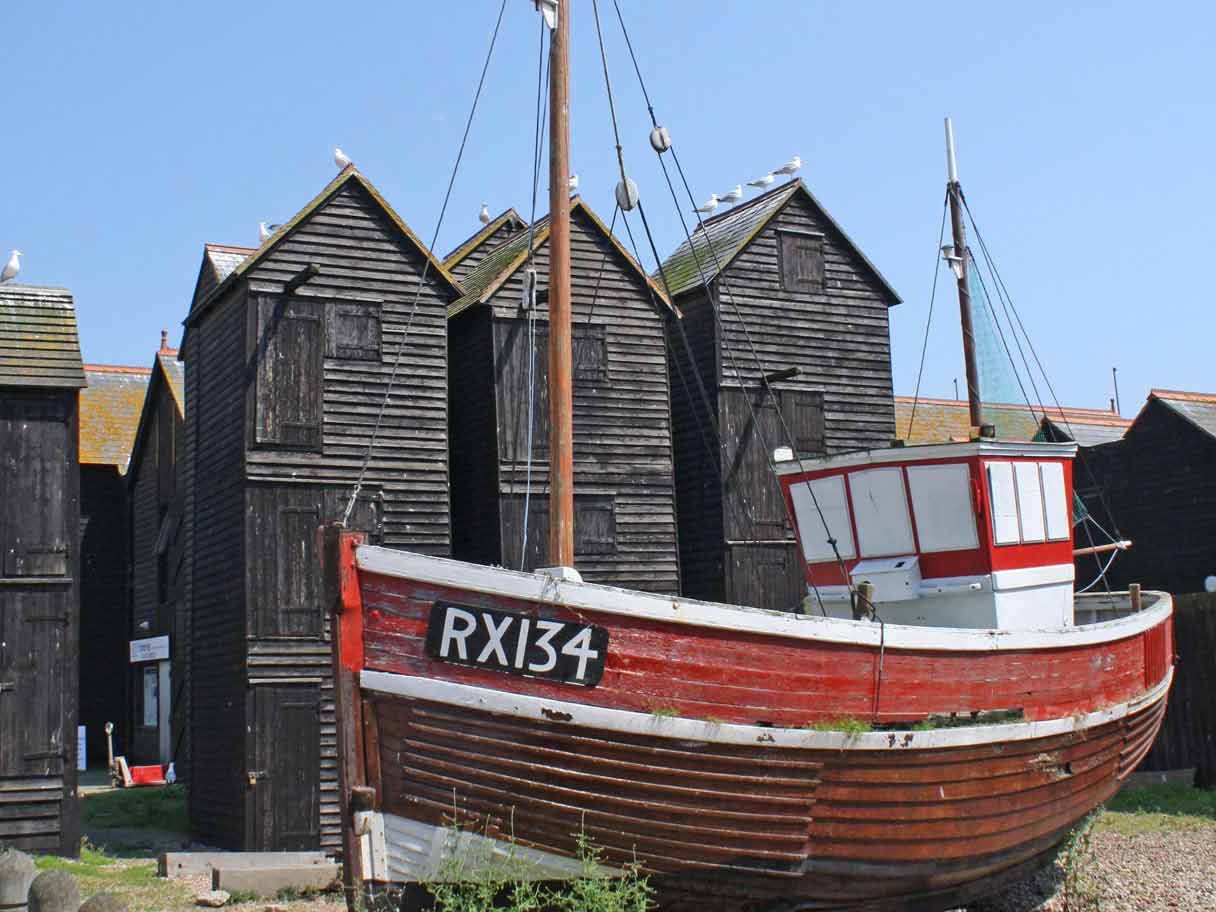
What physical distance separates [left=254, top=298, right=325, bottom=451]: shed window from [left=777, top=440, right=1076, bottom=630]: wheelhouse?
7949 millimetres

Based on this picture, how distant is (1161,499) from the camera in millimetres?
25484

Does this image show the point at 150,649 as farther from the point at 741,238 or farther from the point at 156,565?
the point at 741,238

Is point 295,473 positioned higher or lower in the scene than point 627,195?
lower

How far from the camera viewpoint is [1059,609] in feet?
44.1

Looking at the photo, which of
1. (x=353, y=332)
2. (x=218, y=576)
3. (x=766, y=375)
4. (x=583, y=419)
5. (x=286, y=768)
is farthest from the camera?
(x=766, y=375)

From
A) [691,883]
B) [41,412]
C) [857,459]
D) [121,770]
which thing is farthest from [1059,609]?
[121,770]

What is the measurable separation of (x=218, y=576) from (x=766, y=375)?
953cm

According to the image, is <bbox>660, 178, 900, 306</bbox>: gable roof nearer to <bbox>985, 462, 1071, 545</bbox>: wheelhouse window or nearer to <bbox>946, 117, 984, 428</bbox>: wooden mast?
Answer: <bbox>946, 117, 984, 428</bbox>: wooden mast

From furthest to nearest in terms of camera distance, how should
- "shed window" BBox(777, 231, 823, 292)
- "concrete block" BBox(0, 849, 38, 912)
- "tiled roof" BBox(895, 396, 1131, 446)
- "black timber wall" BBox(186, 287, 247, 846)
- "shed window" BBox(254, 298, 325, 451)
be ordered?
"tiled roof" BBox(895, 396, 1131, 446) → "shed window" BBox(777, 231, 823, 292) → "shed window" BBox(254, 298, 325, 451) → "black timber wall" BBox(186, 287, 247, 846) → "concrete block" BBox(0, 849, 38, 912)

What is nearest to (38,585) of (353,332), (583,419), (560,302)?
(353,332)

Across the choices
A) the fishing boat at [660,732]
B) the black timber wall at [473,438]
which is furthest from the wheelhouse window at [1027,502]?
the black timber wall at [473,438]

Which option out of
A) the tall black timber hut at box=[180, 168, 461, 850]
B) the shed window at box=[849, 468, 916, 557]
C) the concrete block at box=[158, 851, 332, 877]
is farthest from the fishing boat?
the tall black timber hut at box=[180, 168, 461, 850]

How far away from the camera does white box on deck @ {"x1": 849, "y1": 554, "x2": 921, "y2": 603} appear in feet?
41.7

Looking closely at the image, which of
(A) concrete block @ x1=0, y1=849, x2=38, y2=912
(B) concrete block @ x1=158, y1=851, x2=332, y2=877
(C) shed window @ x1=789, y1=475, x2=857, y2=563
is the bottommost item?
(B) concrete block @ x1=158, y1=851, x2=332, y2=877
